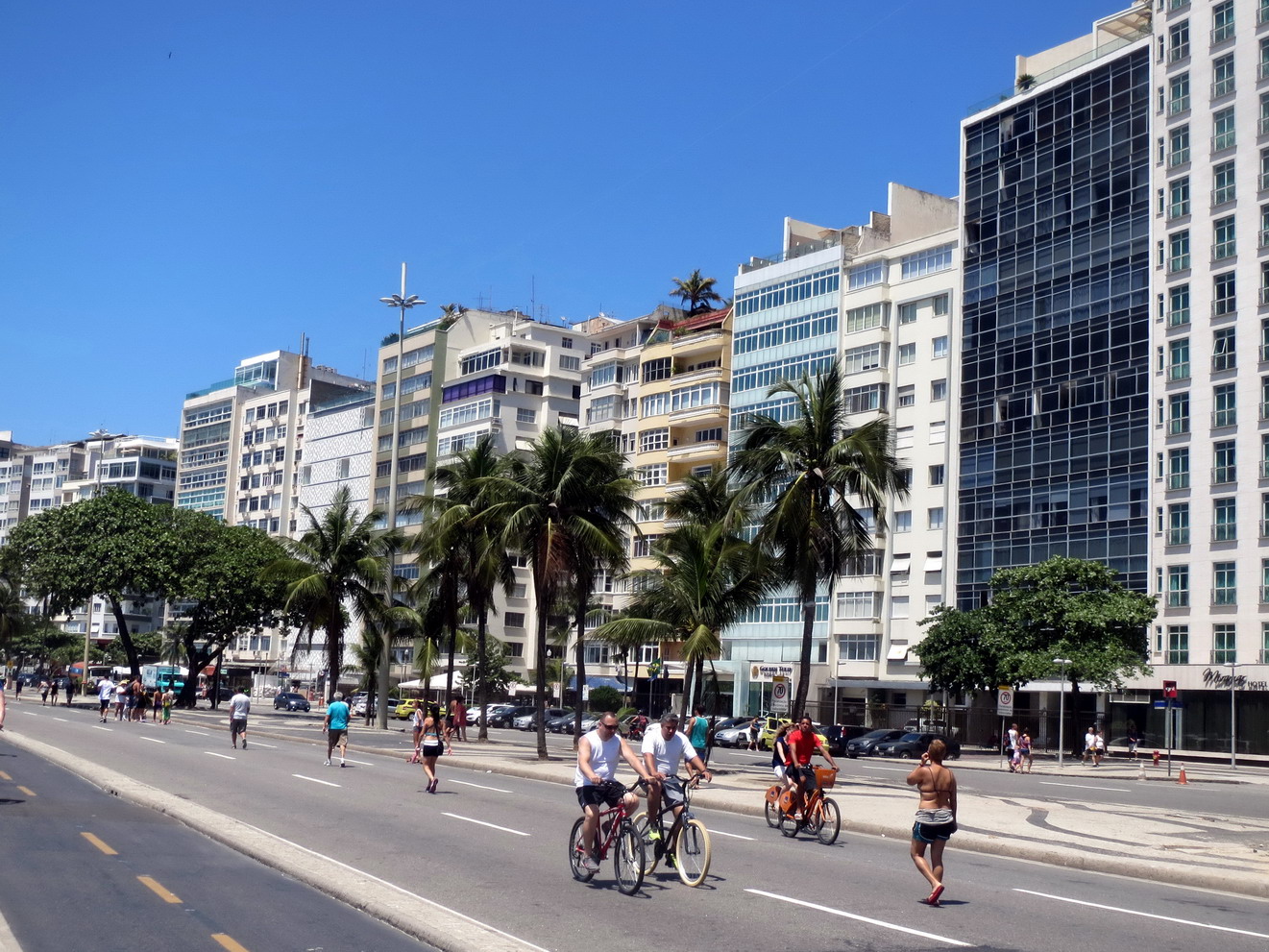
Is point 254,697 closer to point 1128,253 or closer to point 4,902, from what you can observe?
point 1128,253

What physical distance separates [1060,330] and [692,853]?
6438 cm

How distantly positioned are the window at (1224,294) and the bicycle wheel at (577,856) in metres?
61.4

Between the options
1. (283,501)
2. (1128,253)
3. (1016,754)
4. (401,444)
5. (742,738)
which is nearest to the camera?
(1016,754)

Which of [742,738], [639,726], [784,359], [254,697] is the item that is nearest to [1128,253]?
[784,359]

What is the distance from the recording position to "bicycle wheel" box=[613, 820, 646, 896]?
1320 cm

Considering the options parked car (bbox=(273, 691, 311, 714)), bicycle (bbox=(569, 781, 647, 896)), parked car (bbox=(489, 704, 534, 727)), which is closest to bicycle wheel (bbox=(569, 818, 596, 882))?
bicycle (bbox=(569, 781, 647, 896))

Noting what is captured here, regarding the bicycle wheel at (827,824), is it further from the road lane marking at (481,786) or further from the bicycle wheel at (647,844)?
the road lane marking at (481,786)

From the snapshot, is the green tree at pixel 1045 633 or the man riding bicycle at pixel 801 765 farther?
the green tree at pixel 1045 633

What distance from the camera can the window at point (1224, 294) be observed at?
66688 millimetres

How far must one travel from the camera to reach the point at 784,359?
86125 mm

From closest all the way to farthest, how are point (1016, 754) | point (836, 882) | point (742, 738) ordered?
point (836, 882) → point (1016, 754) → point (742, 738)

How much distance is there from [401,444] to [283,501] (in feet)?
81.0

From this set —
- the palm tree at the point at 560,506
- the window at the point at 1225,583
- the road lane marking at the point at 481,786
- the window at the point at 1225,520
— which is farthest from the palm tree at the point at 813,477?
the window at the point at 1225,520

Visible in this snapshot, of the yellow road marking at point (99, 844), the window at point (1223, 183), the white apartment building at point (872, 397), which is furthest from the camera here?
the white apartment building at point (872, 397)
